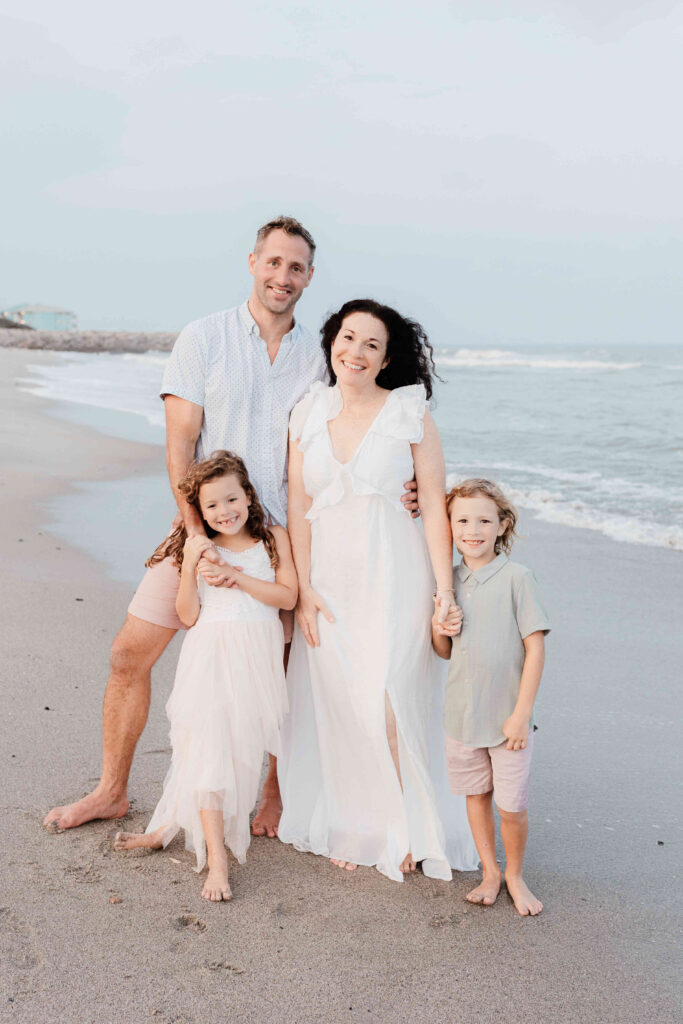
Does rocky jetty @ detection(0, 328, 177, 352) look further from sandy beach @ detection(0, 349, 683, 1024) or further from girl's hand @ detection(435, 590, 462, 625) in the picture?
girl's hand @ detection(435, 590, 462, 625)

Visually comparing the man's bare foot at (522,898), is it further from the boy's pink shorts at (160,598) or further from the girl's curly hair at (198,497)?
the boy's pink shorts at (160,598)

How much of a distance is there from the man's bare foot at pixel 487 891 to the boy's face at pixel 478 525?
976mm

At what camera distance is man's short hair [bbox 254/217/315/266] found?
3393 millimetres

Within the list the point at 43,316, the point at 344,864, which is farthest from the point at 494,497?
the point at 43,316

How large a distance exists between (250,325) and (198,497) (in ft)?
2.24

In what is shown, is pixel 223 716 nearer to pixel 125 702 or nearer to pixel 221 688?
pixel 221 688

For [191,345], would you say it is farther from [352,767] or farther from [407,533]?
[352,767]

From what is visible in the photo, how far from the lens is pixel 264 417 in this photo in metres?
3.42

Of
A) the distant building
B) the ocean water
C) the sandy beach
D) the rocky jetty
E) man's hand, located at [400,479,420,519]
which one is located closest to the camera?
the sandy beach

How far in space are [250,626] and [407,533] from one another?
61cm

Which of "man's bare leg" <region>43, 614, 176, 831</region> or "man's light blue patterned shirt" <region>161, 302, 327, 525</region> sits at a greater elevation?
"man's light blue patterned shirt" <region>161, 302, 327, 525</region>

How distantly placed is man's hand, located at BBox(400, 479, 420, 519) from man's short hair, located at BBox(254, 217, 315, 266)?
918 millimetres

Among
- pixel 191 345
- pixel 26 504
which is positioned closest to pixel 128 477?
pixel 26 504

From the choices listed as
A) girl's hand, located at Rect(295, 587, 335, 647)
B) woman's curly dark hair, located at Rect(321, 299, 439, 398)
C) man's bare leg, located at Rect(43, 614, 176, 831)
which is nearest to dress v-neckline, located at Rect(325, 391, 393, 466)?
woman's curly dark hair, located at Rect(321, 299, 439, 398)
